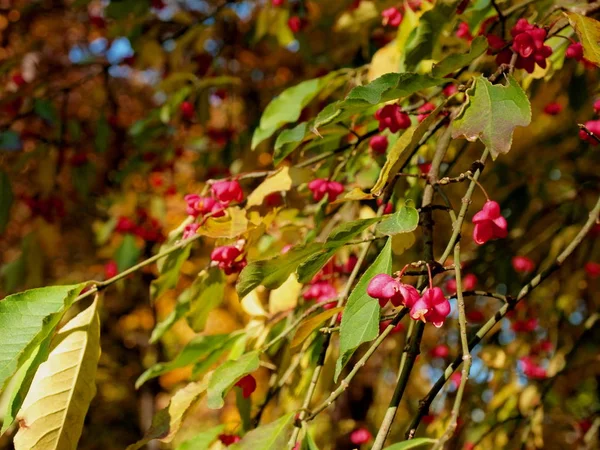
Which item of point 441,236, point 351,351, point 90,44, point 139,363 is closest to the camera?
point 351,351

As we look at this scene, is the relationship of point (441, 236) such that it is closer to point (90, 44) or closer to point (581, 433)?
point (581, 433)

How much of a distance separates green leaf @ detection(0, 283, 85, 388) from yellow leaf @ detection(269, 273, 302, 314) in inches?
24.3

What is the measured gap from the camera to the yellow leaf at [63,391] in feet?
3.97

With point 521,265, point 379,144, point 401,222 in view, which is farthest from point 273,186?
point 521,265

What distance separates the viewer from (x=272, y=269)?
1.24m

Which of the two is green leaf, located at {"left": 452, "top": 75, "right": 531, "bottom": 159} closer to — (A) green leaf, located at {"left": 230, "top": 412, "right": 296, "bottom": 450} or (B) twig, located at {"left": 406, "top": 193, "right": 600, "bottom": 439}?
(B) twig, located at {"left": 406, "top": 193, "right": 600, "bottom": 439}

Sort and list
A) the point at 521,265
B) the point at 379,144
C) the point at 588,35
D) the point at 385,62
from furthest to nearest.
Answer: the point at 521,265 → the point at 385,62 → the point at 379,144 → the point at 588,35

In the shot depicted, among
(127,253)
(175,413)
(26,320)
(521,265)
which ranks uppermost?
(26,320)

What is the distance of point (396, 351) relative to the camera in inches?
100.0

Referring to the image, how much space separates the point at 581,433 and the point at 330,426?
1.02 m

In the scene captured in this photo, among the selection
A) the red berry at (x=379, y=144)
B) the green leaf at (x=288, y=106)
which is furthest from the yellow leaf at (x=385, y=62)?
the red berry at (x=379, y=144)

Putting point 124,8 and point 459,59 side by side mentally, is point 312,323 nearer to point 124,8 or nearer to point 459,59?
point 459,59

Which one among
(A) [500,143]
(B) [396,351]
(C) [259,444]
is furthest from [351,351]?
(B) [396,351]

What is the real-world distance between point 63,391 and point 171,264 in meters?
0.41
